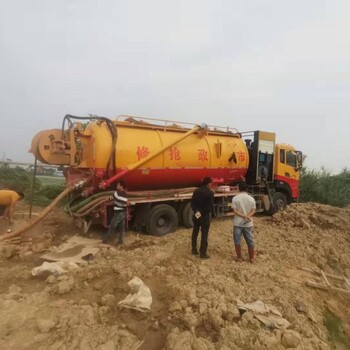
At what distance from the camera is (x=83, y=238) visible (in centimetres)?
838

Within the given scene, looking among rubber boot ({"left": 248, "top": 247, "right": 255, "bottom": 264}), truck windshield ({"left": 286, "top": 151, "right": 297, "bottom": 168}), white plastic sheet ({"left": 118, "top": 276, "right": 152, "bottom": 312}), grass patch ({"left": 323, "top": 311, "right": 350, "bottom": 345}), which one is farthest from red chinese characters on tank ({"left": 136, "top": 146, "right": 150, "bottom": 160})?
truck windshield ({"left": 286, "top": 151, "right": 297, "bottom": 168})

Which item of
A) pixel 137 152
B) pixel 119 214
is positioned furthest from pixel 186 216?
pixel 119 214

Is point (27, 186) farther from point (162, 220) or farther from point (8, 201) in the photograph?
point (162, 220)

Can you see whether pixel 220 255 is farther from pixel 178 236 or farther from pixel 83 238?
pixel 83 238

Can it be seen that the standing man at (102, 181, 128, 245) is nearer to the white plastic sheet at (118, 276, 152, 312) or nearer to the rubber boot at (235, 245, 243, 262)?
the rubber boot at (235, 245, 243, 262)

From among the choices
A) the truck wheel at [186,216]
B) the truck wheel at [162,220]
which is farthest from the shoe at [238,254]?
the truck wheel at [186,216]

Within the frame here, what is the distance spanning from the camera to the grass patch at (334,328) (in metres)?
5.07

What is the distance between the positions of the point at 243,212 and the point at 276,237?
2.92 m

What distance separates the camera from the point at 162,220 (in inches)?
377

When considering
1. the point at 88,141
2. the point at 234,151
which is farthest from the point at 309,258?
the point at 88,141

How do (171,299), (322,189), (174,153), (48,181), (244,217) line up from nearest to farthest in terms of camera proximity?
(171,299)
(244,217)
(174,153)
(322,189)
(48,181)

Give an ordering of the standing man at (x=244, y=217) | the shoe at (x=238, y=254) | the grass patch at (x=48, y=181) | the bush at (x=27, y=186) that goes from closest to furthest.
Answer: the standing man at (x=244, y=217) < the shoe at (x=238, y=254) < the bush at (x=27, y=186) < the grass patch at (x=48, y=181)

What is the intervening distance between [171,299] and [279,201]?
984cm

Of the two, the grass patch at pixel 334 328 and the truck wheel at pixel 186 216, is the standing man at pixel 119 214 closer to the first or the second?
the truck wheel at pixel 186 216
